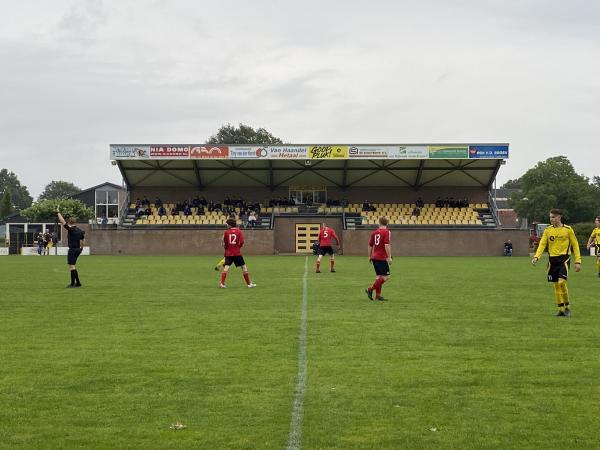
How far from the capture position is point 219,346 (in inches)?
407

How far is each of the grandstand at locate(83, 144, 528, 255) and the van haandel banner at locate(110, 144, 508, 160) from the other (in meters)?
0.07

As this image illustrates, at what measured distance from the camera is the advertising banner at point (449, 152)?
52.8m

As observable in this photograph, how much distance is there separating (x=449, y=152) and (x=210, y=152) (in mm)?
16155

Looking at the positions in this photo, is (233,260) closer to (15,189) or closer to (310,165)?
(310,165)

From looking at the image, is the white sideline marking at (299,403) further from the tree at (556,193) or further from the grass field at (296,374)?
the tree at (556,193)

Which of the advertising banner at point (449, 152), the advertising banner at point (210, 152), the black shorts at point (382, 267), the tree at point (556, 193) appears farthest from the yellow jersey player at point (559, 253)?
the tree at point (556, 193)

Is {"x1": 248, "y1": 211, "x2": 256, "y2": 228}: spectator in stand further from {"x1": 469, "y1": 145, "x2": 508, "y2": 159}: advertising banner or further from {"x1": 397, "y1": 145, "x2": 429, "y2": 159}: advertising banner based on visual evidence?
{"x1": 469, "y1": 145, "x2": 508, "y2": 159}: advertising banner

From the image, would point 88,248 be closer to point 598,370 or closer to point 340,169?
point 340,169

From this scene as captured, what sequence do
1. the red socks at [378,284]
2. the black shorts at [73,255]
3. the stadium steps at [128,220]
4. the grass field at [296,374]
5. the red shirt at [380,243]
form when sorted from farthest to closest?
Answer: the stadium steps at [128,220] → the black shorts at [73,255] → the red shirt at [380,243] → the red socks at [378,284] → the grass field at [296,374]

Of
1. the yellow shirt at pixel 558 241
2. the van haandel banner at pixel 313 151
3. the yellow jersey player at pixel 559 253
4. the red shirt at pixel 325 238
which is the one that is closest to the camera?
the yellow jersey player at pixel 559 253

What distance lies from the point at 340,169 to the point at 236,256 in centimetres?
3719

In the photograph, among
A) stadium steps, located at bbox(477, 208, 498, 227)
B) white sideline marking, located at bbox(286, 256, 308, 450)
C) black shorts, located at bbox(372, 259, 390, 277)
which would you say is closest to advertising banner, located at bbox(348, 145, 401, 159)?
stadium steps, located at bbox(477, 208, 498, 227)

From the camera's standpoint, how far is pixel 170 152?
5366 cm

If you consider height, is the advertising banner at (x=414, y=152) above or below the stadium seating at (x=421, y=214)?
above
